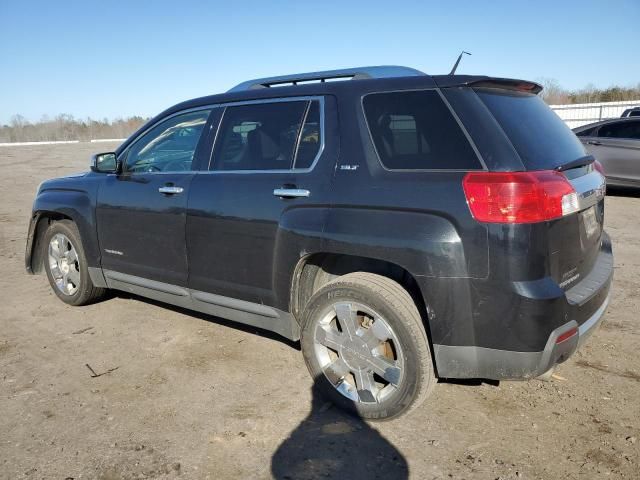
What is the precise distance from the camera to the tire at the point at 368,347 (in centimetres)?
278

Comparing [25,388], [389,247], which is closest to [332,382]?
[389,247]

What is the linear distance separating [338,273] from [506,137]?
4.38 feet

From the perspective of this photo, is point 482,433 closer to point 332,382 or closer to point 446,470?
point 446,470

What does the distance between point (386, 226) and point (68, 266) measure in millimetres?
3587

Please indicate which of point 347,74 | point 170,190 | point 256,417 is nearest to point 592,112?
point 347,74

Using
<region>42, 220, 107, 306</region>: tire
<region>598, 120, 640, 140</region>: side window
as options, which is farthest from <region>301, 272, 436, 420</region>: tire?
<region>598, 120, 640, 140</region>: side window

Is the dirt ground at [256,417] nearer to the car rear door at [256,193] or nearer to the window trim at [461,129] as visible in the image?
the car rear door at [256,193]

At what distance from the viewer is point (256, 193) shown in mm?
3379

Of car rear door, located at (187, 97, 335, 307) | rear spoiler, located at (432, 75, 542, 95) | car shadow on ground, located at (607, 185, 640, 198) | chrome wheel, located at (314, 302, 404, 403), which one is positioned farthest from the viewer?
car shadow on ground, located at (607, 185, 640, 198)

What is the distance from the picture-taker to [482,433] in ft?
9.40

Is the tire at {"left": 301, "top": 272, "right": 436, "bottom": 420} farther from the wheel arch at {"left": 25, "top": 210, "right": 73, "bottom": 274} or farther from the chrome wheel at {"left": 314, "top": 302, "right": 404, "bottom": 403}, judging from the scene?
the wheel arch at {"left": 25, "top": 210, "right": 73, "bottom": 274}

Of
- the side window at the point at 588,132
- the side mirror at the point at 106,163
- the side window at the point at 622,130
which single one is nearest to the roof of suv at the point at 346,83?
the side mirror at the point at 106,163

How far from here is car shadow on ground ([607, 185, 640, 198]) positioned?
1083 cm

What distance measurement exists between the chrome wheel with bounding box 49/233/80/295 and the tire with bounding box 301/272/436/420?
9.34 feet
